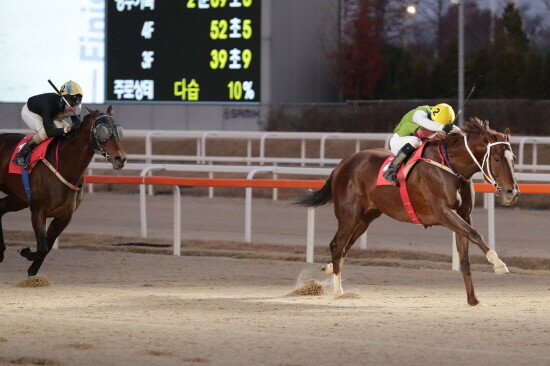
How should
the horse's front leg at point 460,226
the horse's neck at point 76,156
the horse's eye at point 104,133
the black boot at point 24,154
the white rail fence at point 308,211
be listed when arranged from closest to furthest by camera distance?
the horse's front leg at point 460,226, the horse's eye at point 104,133, the horse's neck at point 76,156, the black boot at point 24,154, the white rail fence at point 308,211

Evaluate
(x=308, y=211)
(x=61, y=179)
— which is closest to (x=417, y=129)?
(x=308, y=211)

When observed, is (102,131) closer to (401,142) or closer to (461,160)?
(401,142)

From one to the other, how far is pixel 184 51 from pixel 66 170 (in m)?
9.45

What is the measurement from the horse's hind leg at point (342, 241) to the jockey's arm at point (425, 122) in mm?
797

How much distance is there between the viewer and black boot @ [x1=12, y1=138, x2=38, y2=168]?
30.7 feet

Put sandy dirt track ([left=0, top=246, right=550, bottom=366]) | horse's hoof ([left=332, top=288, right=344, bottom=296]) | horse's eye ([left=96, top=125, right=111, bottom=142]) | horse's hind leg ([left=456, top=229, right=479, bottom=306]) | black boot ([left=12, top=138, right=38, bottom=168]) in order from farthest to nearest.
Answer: black boot ([left=12, top=138, right=38, bottom=168])
horse's eye ([left=96, top=125, right=111, bottom=142])
horse's hoof ([left=332, top=288, right=344, bottom=296])
horse's hind leg ([left=456, top=229, right=479, bottom=306])
sandy dirt track ([left=0, top=246, right=550, bottom=366])

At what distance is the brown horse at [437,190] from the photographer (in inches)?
305

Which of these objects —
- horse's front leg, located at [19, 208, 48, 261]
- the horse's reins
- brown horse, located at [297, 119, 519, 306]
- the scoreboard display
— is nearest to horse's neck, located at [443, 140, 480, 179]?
brown horse, located at [297, 119, 519, 306]

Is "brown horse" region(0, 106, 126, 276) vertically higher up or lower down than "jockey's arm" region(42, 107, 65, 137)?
lower down

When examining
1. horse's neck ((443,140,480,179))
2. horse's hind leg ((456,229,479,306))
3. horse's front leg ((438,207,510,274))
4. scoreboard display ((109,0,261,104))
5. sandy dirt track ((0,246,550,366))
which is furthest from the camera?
scoreboard display ((109,0,261,104))

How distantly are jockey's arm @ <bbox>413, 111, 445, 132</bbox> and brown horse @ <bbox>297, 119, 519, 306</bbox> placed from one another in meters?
0.11

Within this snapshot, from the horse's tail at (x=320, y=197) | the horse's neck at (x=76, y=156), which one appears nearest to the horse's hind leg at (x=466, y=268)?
the horse's tail at (x=320, y=197)

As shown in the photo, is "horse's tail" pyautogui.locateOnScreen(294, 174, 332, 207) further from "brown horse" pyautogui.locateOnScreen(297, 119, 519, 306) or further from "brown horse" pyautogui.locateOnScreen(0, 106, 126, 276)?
"brown horse" pyautogui.locateOnScreen(0, 106, 126, 276)

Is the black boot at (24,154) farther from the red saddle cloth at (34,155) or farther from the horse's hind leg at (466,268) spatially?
the horse's hind leg at (466,268)
